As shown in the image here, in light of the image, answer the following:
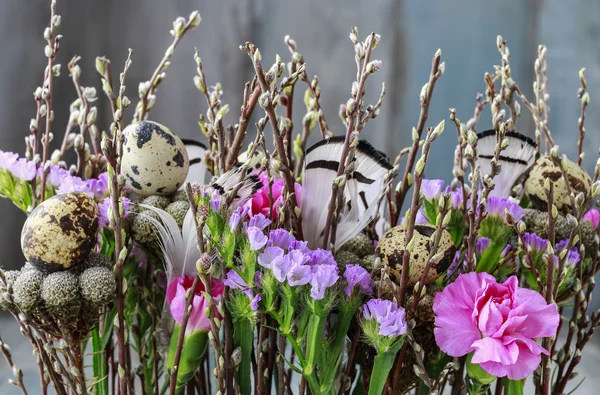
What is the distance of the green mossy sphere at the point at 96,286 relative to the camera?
34cm

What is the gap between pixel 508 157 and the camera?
1.36 feet

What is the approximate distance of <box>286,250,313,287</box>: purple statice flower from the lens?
0.31 m

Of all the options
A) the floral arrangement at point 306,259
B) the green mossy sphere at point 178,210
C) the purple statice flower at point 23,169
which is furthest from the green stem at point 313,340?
the purple statice flower at point 23,169

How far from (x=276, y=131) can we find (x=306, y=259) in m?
0.08

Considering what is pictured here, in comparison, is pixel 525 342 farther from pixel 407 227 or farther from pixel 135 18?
pixel 135 18

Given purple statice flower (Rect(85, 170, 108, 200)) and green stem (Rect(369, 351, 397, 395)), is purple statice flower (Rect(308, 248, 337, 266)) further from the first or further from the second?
purple statice flower (Rect(85, 170, 108, 200))

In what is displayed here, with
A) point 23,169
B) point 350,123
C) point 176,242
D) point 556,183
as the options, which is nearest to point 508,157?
point 556,183

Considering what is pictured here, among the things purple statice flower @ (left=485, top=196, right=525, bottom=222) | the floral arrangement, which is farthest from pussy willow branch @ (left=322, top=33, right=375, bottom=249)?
purple statice flower @ (left=485, top=196, right=525, bottom=222)

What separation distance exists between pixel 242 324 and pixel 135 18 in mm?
1077

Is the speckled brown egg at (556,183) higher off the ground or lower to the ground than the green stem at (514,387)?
higher

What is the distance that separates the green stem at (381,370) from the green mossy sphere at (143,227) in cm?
16

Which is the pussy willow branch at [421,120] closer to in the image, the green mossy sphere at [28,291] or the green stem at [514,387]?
the green stem at [514,387]

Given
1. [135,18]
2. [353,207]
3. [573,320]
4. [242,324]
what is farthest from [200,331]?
[135,18]

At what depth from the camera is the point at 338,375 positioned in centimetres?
39
